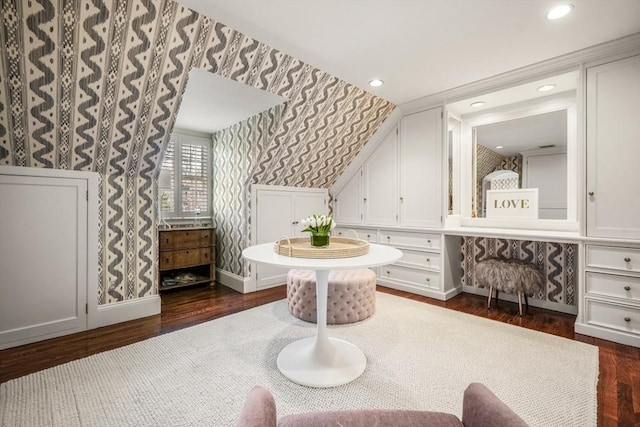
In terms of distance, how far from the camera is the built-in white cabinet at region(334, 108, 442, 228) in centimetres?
359

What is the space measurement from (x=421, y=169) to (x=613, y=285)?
2.06 m

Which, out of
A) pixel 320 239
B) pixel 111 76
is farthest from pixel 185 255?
pixel 320 239

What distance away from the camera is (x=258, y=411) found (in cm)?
81

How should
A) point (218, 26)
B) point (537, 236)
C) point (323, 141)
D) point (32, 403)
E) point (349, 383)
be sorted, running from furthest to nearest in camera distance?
1. point (323, 141)
2. point (537, 236)
3. point (218, 26)
4. point (349, 383)
5. point (32, 403)

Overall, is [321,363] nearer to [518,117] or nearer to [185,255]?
[185,255]

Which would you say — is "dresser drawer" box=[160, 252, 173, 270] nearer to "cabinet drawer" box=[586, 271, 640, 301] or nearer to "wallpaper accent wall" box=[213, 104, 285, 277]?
"wallpaper accent wall" box=[213, 104, 285, 277]

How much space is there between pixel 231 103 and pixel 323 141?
1225 mm

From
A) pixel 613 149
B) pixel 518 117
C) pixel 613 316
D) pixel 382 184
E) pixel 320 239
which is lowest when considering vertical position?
pixel 613 316

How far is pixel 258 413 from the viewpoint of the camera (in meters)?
0.81

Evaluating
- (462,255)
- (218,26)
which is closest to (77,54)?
(218,26)

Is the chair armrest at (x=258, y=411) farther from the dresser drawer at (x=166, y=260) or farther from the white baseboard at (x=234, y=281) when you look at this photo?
the dresser drawer at (x=166, y=260)

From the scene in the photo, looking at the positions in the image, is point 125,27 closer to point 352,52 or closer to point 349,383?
point 352,52

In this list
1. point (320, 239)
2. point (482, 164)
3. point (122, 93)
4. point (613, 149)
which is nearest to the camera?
point (320, 239)

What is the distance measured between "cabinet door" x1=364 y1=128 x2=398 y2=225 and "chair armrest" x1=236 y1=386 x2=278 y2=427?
3.35 meters
